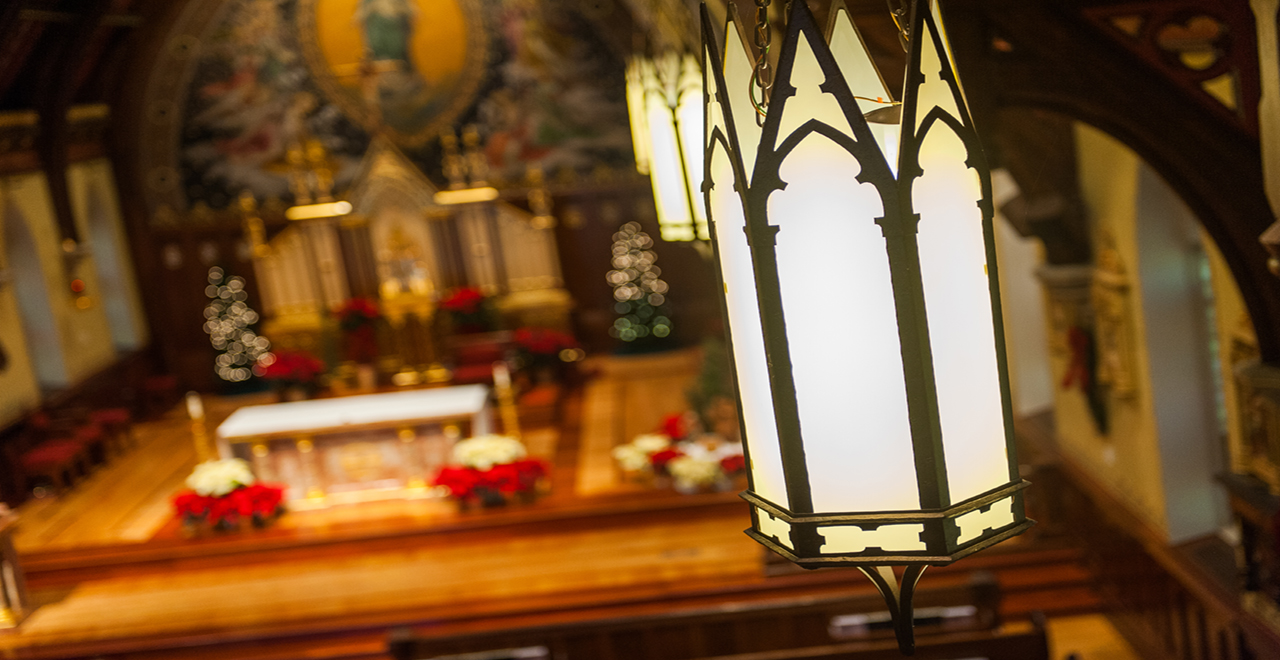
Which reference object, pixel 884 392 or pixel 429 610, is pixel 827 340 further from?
pixel 429 610

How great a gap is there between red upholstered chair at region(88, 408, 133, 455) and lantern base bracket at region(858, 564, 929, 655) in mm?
12842

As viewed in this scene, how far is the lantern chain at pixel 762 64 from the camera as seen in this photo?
1.64 metres

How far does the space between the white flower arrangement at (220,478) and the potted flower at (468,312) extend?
5157mm

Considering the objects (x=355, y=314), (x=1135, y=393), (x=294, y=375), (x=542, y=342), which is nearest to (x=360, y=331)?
(x=355, y=314)

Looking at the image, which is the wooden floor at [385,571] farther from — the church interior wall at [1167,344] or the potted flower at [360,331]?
the potted flower at [360,331]

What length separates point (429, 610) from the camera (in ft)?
27.2

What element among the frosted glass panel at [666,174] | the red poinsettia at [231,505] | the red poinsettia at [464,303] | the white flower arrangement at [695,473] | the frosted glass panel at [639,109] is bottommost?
the white flower arrangement at [695,473]

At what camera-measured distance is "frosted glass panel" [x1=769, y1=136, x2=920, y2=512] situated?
1552mm

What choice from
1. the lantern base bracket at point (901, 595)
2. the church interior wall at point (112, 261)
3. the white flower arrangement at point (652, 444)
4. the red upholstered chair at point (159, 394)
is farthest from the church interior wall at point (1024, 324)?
the church interior wall at point (112, 261)

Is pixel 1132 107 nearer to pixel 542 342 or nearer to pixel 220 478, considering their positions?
pixel 220 478

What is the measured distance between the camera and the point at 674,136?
3.23 m

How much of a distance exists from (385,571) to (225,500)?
1.83m

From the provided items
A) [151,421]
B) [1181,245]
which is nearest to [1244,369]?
[1181,245]

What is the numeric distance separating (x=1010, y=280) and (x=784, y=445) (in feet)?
28.1
